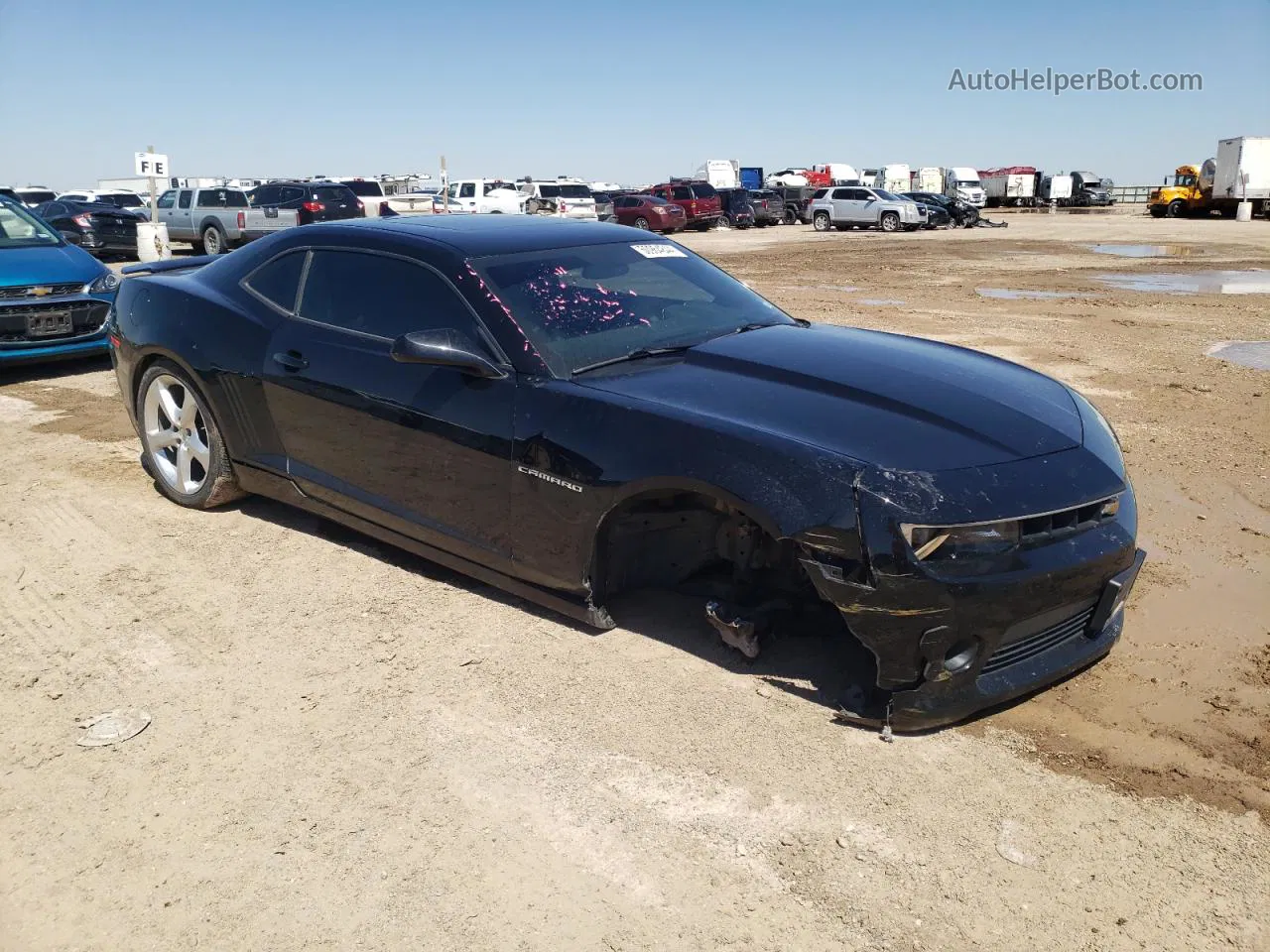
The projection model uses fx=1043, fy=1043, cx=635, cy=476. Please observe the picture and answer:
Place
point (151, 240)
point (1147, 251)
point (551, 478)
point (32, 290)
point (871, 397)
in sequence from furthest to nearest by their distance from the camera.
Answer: point (1147, 251)
point (151, 240)
point (32, 290)
point (551, 478)
point (871, 397)

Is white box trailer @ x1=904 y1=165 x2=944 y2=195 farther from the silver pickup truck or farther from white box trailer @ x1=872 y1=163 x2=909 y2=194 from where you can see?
the silver pickup truck

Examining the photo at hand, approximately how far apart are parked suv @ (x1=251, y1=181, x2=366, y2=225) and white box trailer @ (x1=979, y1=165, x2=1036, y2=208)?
45530mm

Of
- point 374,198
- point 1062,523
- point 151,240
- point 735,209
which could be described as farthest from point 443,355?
point 735,209

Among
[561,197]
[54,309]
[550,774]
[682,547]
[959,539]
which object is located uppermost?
[561,197]

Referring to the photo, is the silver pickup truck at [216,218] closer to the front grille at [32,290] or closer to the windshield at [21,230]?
the windshield at [21,230]

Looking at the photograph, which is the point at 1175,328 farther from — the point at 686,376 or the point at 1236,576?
the point at 686,376

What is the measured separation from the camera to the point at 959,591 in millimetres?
2943

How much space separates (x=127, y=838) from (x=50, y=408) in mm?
6067

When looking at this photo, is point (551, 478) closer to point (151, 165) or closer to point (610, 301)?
point (610, 301)

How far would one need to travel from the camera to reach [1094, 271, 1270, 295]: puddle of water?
1586 cm

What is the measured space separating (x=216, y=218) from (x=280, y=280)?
20224mm

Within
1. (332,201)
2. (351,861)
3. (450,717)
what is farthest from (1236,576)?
(332,201)

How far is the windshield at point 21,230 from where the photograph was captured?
9141mm

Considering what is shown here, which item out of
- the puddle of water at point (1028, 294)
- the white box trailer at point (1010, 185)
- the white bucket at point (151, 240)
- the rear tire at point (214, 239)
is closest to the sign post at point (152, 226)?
the white bucket at point (151, 240)
